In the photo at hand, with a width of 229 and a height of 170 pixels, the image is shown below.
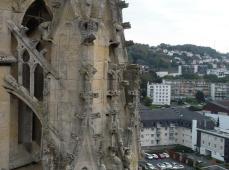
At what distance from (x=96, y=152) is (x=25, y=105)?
1.83 meters

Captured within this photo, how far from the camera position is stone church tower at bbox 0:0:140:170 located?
852cm

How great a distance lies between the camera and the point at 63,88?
870cm

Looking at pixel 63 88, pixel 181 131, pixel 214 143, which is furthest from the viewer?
pixel 181 131

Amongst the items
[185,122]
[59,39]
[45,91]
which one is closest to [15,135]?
[45,91]

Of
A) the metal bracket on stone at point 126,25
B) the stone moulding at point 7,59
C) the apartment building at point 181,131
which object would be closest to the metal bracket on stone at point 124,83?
the metal bracket on stone at point 126,25

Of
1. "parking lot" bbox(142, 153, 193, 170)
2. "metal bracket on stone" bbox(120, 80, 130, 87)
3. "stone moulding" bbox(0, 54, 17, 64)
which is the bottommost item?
"parking lot" bbox(142, 153, 193, 170)

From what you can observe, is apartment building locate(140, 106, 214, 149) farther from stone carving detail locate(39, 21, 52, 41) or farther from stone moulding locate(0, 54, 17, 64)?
stone moulding locate(0, 54, 17, 64)

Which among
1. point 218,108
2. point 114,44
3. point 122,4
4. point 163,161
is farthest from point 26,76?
point 218,108

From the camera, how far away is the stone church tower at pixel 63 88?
8516 millimetres

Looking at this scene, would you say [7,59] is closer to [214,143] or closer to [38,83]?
[38,83]

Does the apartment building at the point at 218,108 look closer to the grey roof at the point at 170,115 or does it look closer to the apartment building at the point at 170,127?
the grey roof at the point at 170,115

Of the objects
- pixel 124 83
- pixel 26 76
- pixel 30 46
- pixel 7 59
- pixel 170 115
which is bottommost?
pixel 170 115

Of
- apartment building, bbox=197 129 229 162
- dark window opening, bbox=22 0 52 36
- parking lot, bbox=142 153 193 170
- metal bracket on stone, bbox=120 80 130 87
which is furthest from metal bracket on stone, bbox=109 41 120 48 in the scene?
apartment building, bbox=197 129 229 162

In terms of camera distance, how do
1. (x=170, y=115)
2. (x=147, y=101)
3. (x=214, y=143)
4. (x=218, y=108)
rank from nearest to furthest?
1. (x=214, y=143)
2. (x=170, y=115)
3. (x=218, y=108)
4. (x=147, y=101)
